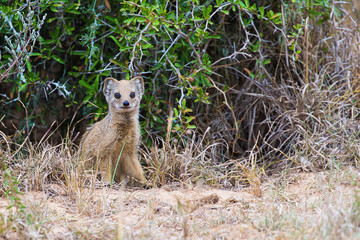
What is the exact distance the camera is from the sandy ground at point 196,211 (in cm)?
322

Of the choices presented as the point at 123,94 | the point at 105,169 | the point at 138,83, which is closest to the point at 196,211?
the point at 105,169

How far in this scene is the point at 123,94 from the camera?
4926 millimetres

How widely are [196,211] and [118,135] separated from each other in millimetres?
1488

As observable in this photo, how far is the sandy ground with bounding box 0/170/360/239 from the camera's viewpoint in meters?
3.22

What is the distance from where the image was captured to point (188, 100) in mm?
5969

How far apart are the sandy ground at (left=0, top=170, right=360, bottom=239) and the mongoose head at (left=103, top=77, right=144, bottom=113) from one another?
876mm

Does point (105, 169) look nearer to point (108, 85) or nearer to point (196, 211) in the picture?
point (108, 85)

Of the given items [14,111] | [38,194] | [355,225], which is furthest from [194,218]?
[14,111]

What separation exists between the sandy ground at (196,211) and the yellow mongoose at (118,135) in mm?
422

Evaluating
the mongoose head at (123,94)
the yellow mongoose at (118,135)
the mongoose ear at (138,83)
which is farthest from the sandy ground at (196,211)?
the mongoose ear at (138,83)

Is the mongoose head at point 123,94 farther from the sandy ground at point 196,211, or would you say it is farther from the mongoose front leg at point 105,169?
the sandy ground at point 196,211

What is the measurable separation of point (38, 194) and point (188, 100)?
8.00ft

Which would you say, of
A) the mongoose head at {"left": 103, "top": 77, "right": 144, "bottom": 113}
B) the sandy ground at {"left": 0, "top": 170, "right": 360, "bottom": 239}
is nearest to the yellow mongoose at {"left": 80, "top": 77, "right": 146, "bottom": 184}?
the mongoose head at {"left": 103, "top": 77, "right": 144, "bottom": 113}

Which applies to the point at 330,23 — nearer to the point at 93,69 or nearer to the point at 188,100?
the point at 188,100
